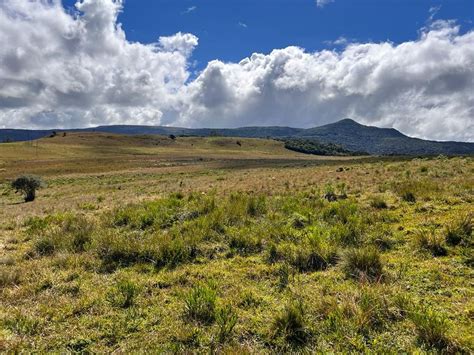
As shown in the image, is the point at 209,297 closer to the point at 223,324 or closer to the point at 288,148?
the point at 223,324

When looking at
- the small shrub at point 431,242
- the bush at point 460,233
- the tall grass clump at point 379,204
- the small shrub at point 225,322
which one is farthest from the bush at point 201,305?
the tall grass clump at point 379,204

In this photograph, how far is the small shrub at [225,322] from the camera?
A: 15.0 feet

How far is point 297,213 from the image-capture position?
33.9ft

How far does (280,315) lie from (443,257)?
3774mm

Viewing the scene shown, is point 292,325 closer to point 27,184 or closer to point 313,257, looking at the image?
point 313,257

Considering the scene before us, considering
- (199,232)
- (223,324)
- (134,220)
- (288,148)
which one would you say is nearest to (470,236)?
(223,324)

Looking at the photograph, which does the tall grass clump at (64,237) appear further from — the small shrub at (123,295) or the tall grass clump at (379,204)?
the tall grass clump at (379,204)

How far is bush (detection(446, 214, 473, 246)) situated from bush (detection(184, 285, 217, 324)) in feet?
16.7

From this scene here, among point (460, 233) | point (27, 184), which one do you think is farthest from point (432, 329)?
point (27, 184)

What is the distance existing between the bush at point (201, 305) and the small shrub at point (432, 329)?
2.81m

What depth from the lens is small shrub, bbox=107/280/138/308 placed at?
5633 mm

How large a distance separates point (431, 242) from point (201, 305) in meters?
4.92

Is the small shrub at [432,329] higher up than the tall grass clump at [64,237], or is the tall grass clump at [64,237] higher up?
the small shrub at [432,329]

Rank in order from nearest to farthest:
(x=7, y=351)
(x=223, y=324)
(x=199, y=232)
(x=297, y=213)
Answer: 1. (x=7, y=351)
2. (x=223, y=324)
3. (x=199, y=232)
4. (x=297, y=213)
